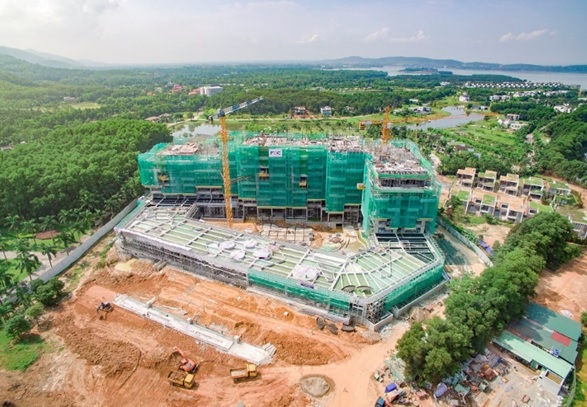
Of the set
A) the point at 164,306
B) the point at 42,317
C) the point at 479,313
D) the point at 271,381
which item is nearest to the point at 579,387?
the point at 479,313

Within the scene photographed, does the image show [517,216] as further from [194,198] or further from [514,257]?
[194,198]

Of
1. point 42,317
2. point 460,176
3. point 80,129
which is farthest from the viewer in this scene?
point 80,129

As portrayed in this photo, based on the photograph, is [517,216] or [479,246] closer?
[479,246]

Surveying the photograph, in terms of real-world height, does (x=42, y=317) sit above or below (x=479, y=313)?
below

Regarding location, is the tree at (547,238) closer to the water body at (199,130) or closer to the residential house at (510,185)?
the residential house at (510,185)

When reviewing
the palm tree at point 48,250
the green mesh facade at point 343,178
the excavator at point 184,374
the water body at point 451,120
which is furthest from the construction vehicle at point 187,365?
the water body at point 451,120

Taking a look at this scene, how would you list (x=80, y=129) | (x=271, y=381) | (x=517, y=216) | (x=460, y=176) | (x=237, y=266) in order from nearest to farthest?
(x=271, y=381)
(x=237, y=266)
(x=517, y=216)
(x=460, y=176)
(x=80, y=129)

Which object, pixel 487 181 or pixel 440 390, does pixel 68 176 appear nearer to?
pixel 440 390

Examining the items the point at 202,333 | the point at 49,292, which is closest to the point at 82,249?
the point at 49,292
